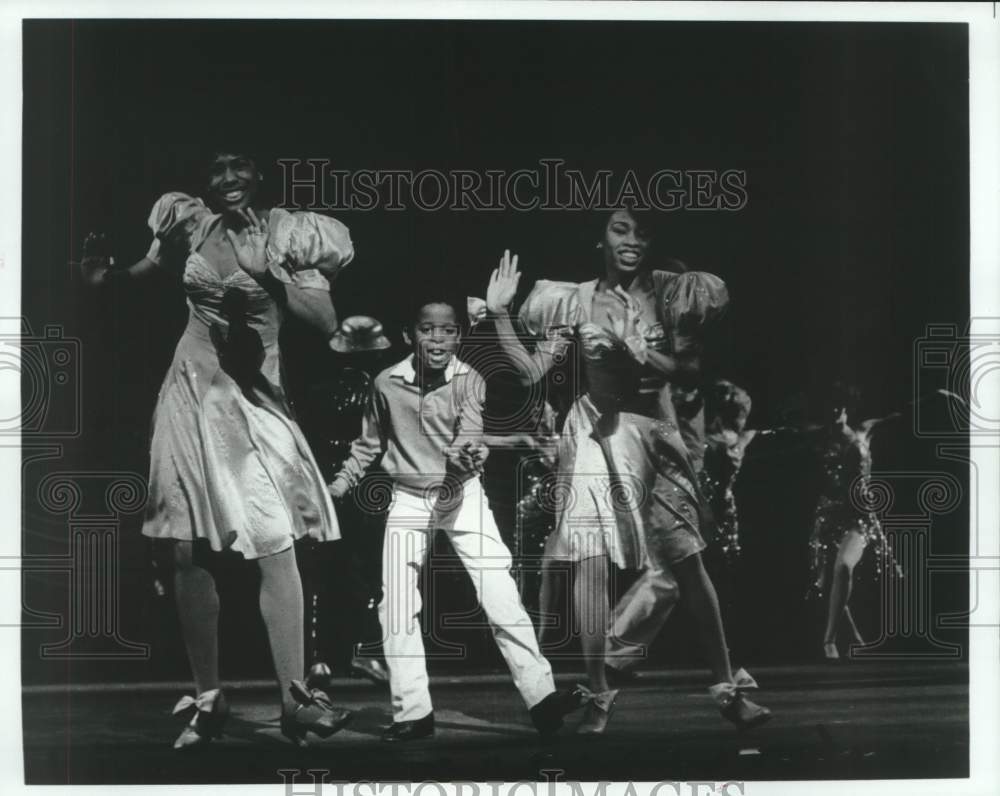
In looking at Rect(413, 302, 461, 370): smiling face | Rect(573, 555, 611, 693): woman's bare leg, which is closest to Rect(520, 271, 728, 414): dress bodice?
Rect(413, 302, 461, 370): smiling face

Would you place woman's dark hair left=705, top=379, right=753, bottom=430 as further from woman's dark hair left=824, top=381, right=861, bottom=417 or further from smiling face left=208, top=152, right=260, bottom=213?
smiling face left=208, top=152, right=260, bottom=213

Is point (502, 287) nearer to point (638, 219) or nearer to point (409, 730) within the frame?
Result: point (638, 219)

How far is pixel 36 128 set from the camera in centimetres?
486

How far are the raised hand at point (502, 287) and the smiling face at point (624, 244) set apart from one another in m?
0.39

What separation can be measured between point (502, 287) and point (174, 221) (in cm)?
136

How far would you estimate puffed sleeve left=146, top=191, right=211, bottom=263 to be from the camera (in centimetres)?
484

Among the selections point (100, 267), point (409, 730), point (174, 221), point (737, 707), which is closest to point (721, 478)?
point (737, 707)

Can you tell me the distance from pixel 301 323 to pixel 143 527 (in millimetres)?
1044

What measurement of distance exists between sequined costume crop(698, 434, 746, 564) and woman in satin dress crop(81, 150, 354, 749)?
5.09ft

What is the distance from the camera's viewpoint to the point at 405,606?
4.81m

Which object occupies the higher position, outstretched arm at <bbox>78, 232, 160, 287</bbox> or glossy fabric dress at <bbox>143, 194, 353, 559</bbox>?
outstretched arm at <bbox>78, 232, 160, 287</bbox>

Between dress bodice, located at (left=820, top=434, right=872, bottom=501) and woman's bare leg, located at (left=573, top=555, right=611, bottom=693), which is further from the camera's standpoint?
dress bodice, located at (left=820, top=434, right=872, bottom=501)

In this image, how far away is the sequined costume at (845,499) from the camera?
16.1 ft

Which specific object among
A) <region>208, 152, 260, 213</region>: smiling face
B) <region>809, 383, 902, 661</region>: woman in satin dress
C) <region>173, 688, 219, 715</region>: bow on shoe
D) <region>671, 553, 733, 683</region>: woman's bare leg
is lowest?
<region>173, 688, 219, 715</region>: bow on shoe
